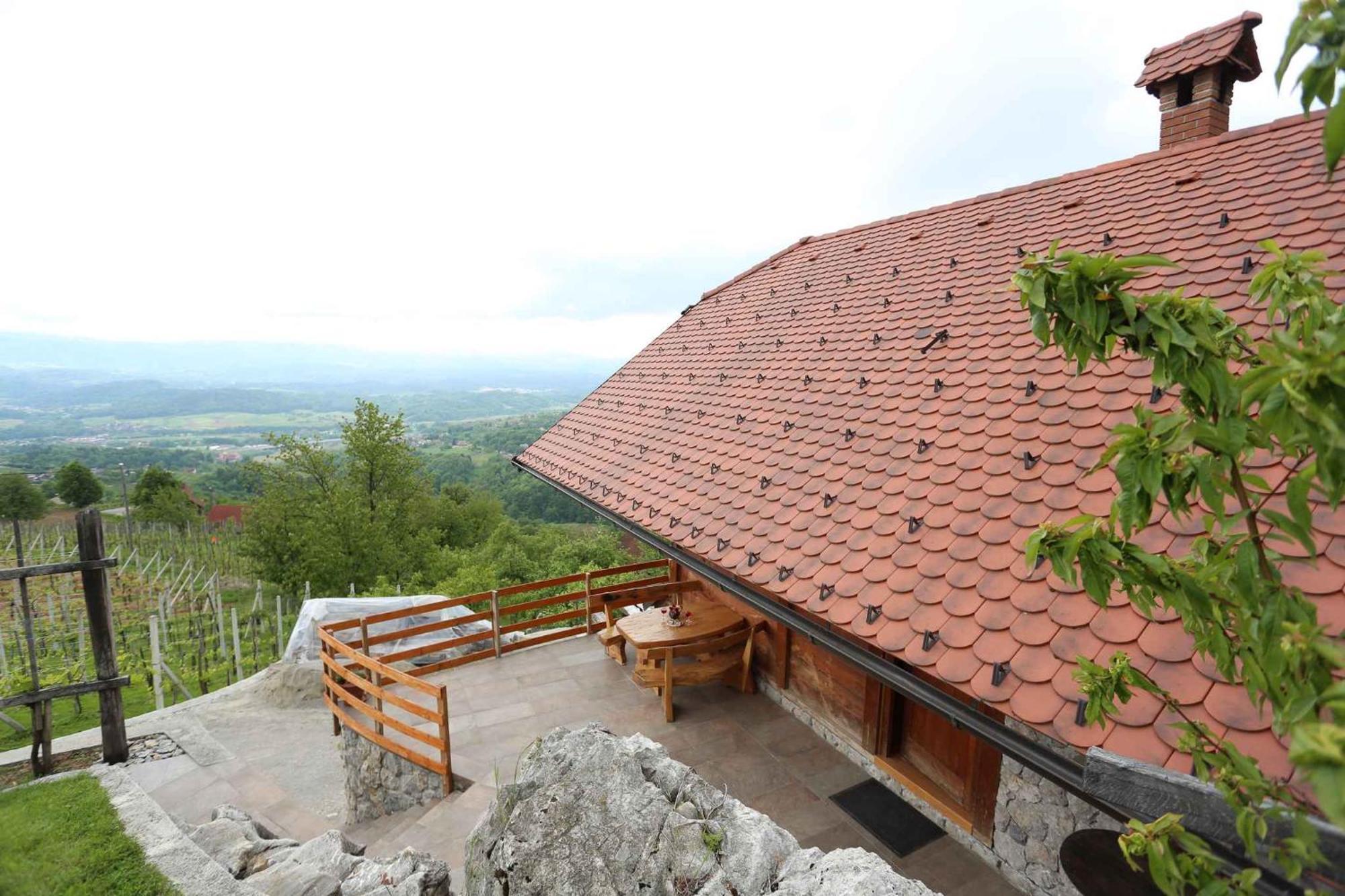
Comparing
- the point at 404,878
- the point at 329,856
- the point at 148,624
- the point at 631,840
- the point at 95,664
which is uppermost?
the point at 631,840

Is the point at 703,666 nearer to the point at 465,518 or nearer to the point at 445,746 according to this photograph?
the point at 445,746

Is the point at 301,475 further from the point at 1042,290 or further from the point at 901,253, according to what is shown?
the point at 1042,290

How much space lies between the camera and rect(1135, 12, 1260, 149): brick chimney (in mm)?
5633

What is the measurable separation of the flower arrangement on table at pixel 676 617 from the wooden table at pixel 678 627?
0.02 metres

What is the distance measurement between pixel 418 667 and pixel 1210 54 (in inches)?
418

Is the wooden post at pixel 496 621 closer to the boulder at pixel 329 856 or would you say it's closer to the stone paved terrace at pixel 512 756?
the stone paved terrace at pixel 512 756

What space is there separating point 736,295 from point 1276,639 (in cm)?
928

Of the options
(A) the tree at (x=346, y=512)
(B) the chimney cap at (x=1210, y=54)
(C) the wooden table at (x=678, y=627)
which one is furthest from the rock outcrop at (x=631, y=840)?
(A) the tree at (x=346, y=512)

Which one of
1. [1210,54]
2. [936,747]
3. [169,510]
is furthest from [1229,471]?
[169,510]

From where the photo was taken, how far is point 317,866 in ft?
13.9

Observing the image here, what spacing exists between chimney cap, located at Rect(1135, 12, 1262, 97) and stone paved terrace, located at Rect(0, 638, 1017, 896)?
22.9ft

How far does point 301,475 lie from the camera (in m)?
23.3

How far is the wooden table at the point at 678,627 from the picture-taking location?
6195mm

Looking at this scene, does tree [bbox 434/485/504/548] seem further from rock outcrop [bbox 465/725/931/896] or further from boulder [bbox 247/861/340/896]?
rock outcrop [bbox 465/725/931/896]
